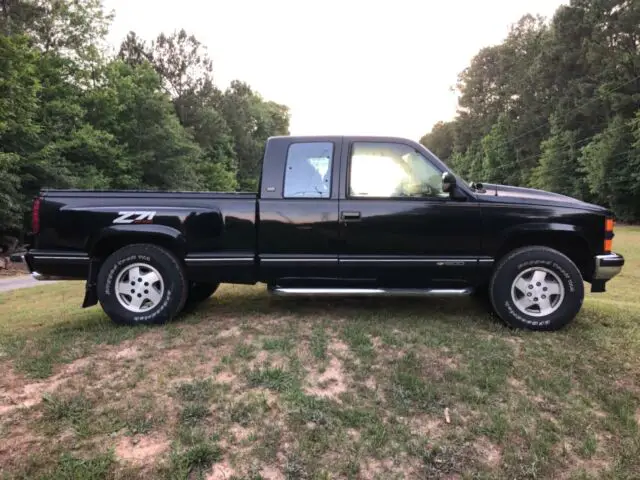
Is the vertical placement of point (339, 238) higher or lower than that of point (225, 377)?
higher

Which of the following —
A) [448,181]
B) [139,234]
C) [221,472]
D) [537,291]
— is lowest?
[221,472]

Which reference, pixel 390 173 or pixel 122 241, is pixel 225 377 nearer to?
pixel 122 241

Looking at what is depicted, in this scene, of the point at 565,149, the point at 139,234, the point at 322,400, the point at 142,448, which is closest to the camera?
the point at 142,448

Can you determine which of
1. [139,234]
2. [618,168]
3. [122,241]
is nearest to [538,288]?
[139,234]

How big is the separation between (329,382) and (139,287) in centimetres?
229

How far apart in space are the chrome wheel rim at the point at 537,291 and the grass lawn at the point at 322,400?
0.29 m

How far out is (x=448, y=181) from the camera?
456 cm

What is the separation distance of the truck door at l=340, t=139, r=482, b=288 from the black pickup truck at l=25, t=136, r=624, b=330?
1 centimetres

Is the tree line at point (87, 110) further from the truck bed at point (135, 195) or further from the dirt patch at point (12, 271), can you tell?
the truck bed at point (135, 195)

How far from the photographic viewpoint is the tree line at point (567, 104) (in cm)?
4094

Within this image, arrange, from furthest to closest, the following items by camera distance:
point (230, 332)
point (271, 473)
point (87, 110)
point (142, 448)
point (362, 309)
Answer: point (87, 110)
point (362, 309)
point (230, 332)
point (142, 448)
point (271, 473)

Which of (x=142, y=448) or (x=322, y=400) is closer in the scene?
(x=142, y=448)

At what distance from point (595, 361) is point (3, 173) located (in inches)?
770

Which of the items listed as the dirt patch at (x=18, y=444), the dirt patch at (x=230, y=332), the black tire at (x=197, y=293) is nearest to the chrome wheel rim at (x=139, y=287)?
the black tire at (x=197, y=293)
